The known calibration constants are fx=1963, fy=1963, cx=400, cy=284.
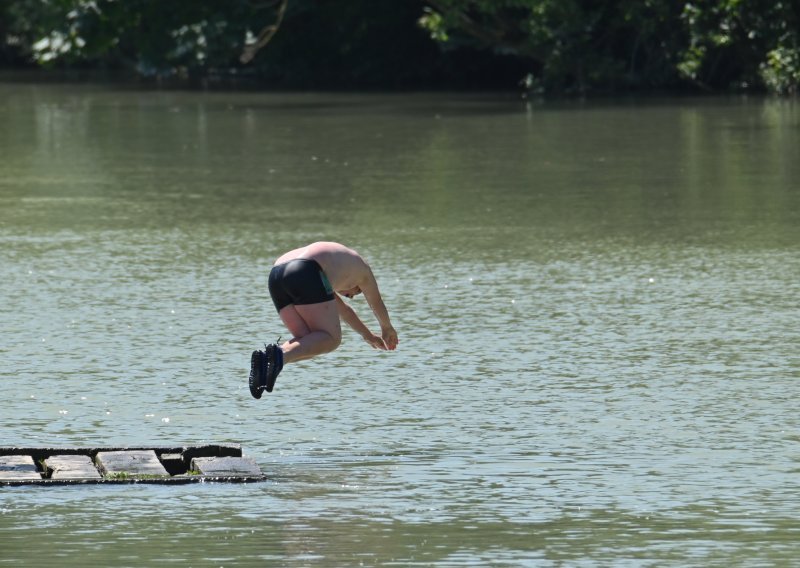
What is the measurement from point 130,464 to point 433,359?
3.01 m

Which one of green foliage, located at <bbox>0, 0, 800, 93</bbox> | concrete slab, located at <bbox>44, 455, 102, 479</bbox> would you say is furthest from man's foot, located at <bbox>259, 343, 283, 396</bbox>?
green foliage, located at <bbox>0, 0, 800, 93</bbox>

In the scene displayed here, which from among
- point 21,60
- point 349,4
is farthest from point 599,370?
point 21,60

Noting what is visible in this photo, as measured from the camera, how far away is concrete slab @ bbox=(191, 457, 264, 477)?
700cm

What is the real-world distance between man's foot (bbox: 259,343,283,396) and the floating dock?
57 cm

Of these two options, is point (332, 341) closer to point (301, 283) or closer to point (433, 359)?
point (301, 283)

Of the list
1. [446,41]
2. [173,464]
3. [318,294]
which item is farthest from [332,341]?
[446,41]

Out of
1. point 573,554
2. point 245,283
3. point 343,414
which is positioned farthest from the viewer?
point 245,283

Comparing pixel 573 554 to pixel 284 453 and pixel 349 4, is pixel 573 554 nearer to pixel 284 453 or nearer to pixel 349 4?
pixel 284 453

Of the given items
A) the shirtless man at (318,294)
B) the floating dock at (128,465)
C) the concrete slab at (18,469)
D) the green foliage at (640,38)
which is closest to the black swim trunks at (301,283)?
the shirtless man at (318,294)

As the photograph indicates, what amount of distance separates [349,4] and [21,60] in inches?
612

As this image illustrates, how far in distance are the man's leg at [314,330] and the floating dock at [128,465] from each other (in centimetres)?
91

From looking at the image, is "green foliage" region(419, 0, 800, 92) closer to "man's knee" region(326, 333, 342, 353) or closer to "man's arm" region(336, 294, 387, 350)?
"man's arm" region(336, 294, 387, 350)

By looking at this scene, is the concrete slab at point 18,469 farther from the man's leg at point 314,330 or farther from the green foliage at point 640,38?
the green foliage at point 640,38

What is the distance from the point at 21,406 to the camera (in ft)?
28.0
